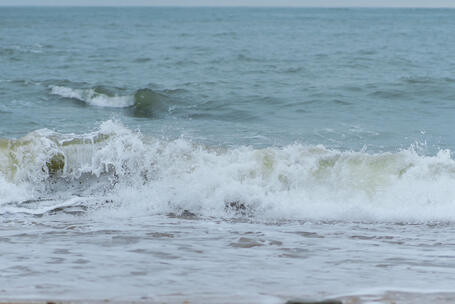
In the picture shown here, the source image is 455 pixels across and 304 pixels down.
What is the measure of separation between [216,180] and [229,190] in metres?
0.33

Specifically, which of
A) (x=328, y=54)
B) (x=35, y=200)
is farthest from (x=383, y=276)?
(x=328, y=54)

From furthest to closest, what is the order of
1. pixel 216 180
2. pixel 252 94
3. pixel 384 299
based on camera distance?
pixel 252 94, pixel 216 180, pixel 384 299

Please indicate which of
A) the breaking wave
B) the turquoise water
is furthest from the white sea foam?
the breaking wave

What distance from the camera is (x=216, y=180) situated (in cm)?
817

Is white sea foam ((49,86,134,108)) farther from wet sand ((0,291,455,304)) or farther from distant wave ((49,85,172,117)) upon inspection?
wet sand ((0,291,455,304))

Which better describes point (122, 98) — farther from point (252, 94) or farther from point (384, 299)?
point (384, 299)

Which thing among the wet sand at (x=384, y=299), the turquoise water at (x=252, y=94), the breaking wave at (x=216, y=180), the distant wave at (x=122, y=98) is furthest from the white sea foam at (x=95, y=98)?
the wet sand at (x=384, y=299)

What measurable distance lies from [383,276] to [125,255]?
2107 millimetres

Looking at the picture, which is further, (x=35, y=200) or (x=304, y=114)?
(x=304, y=114)

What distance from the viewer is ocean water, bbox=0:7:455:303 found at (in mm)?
4676

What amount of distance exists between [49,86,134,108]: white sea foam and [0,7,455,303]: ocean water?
7 centimetres

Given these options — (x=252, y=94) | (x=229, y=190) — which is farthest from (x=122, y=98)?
(x=229, y=190)

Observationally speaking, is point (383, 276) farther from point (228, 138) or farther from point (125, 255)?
point (228, 138)

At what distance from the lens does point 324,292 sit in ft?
14.2
